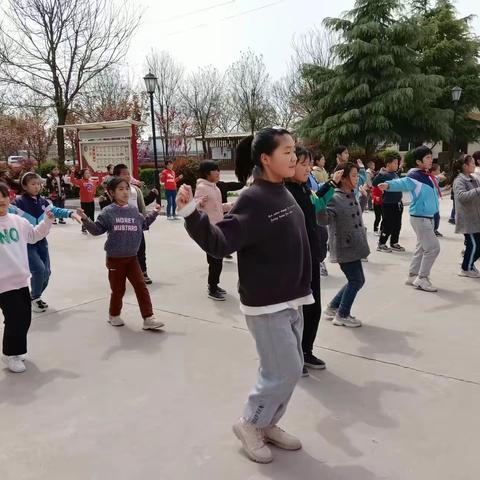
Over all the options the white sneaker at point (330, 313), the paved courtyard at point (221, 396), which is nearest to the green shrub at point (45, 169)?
the paved courtyard at point (221, 396)

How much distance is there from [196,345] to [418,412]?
194 cm

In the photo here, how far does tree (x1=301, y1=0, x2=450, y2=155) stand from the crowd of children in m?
16.8

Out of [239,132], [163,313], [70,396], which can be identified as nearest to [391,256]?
[163,313]

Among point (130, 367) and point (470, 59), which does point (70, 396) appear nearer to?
point (130, 367)

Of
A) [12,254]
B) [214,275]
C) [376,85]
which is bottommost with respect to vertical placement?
[214,275]

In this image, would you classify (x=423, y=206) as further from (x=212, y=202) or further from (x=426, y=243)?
(x=212, y=202)

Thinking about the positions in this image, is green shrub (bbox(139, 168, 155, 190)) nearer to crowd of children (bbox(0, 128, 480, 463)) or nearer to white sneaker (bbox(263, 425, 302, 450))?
crowd of children (bbox(0, 128, 480, 463))

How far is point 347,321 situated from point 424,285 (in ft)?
5.50

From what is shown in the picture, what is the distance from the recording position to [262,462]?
8.61ft

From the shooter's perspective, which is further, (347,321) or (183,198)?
(347,321)

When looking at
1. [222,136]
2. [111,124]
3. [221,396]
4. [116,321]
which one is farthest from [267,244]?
[222,136]

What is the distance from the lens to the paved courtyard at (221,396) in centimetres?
264

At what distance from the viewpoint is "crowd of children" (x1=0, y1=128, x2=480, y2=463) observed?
8.17 feet

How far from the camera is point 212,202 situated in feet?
19.9
